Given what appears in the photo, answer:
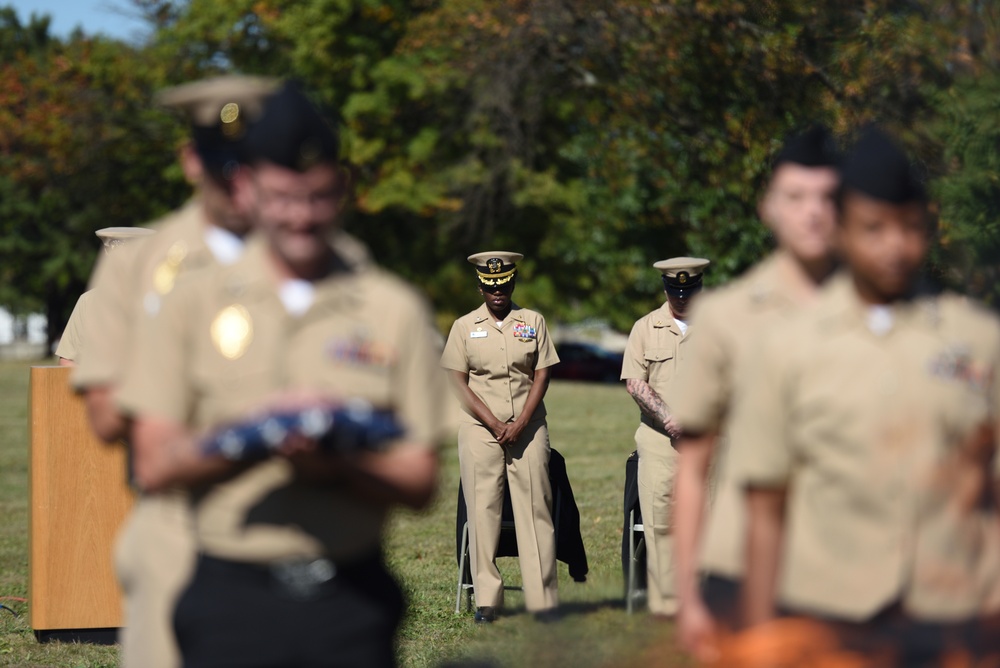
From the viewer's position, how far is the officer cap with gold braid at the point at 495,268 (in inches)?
402

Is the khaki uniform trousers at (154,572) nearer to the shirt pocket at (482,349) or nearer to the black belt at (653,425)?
the black belt at (653,425)

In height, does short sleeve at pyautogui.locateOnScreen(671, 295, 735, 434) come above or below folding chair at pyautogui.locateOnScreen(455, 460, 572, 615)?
above

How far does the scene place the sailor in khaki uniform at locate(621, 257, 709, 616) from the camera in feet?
30.6

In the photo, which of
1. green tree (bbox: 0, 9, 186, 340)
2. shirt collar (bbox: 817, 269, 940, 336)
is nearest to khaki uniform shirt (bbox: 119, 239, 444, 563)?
shirt collar (bbox: 817, 269, 940, 336)

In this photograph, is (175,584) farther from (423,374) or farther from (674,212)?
(674,212)

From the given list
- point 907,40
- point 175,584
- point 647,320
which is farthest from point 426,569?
point 907,40

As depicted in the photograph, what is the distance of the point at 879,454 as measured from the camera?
3.10 meters

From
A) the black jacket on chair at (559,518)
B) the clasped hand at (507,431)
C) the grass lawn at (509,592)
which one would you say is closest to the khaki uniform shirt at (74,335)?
the grass lawn at (509,592)

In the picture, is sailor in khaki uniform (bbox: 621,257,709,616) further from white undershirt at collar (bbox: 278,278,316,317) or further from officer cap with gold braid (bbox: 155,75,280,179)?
white undershirt at collar (bbox: 278,278,316,317)

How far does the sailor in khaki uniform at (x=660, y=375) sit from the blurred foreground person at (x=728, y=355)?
546 cm

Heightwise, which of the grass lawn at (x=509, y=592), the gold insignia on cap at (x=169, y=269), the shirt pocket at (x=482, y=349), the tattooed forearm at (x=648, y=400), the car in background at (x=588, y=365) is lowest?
the car in background at (x=588, y=365)

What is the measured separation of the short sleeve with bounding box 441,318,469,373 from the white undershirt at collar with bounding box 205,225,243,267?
20.8ft

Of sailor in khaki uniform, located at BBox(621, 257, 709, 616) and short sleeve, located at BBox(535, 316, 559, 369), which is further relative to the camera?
short sleeve, located at BBox(535, 316, 559, 369)

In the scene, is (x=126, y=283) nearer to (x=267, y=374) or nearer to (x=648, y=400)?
(x=267, y=374)
